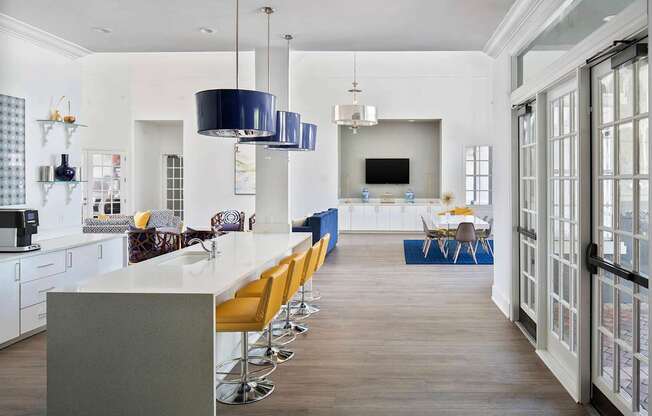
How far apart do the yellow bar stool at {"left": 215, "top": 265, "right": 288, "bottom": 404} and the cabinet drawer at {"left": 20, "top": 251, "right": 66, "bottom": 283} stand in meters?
1.93

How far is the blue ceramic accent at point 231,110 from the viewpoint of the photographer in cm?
304

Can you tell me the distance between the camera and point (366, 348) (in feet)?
13.4

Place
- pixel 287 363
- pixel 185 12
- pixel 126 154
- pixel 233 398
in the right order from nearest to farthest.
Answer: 1. pixel 233 398
2. pixel 287 363
3. pixel 185 12
4. pixel 126 154

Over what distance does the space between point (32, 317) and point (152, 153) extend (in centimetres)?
937

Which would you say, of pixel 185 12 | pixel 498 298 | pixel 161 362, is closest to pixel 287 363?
pixel 161 362

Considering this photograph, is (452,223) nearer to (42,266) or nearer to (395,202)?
(395,202)

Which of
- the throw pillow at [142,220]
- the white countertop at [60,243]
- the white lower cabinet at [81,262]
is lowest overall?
the white lower cabinet at [81,262]

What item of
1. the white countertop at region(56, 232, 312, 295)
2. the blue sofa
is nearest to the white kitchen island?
the white countertop at region(56, 232, 312, 295)

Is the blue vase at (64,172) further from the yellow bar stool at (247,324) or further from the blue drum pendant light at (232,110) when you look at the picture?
the yellow bar stool at (247,324)

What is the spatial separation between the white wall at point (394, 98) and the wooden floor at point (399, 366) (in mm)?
6888

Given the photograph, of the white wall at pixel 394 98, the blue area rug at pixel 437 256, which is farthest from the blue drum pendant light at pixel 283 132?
the white wall at pixel 394 98

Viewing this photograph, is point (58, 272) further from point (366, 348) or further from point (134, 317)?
point (366, 348)

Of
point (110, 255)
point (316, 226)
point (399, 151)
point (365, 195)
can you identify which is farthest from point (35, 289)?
point (399, 151)

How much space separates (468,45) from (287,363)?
12.8 feet
